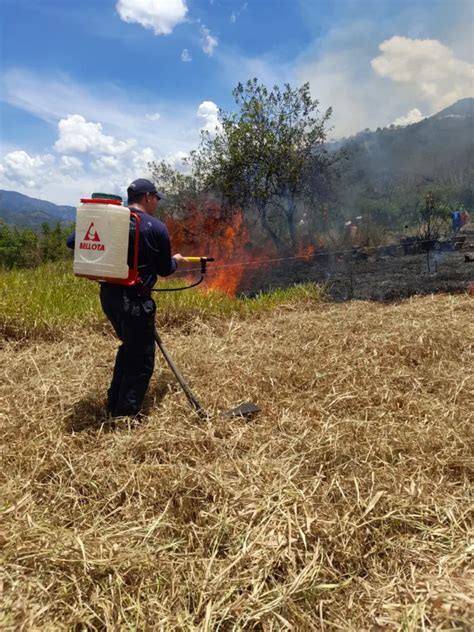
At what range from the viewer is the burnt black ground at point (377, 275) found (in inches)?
294

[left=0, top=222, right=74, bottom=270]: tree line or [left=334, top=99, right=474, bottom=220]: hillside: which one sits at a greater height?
[left=334, top=99, right=474, bottom=220]: hillside

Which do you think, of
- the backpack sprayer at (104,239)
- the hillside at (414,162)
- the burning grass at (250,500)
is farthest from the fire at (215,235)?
the backpack sprayer at (104,239)

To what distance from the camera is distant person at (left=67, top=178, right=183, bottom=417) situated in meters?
2.84

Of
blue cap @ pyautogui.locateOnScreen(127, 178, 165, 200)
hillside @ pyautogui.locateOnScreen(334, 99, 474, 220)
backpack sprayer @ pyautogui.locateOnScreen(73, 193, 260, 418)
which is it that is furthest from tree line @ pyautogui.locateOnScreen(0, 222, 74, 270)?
backpack sprayer @ pyautogui.locateOnScreen(73, 193, 260, 418)

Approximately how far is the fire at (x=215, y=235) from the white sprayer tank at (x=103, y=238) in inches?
399

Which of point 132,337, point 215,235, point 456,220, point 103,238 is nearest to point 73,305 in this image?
point 132,337

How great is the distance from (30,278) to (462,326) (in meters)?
6.14

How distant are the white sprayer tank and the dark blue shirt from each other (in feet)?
0.43

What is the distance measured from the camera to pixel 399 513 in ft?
6.76

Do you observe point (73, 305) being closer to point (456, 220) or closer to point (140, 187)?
point (140, 187)

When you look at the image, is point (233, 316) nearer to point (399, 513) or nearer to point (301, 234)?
point (399, 513)

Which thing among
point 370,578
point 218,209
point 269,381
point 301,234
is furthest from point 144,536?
point 301,234

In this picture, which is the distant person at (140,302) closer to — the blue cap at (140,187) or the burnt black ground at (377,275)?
the blue cap at (140,187)

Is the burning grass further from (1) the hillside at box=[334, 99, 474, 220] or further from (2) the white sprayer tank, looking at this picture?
(1) the hillside at box=[334, 99, 474, 220]
